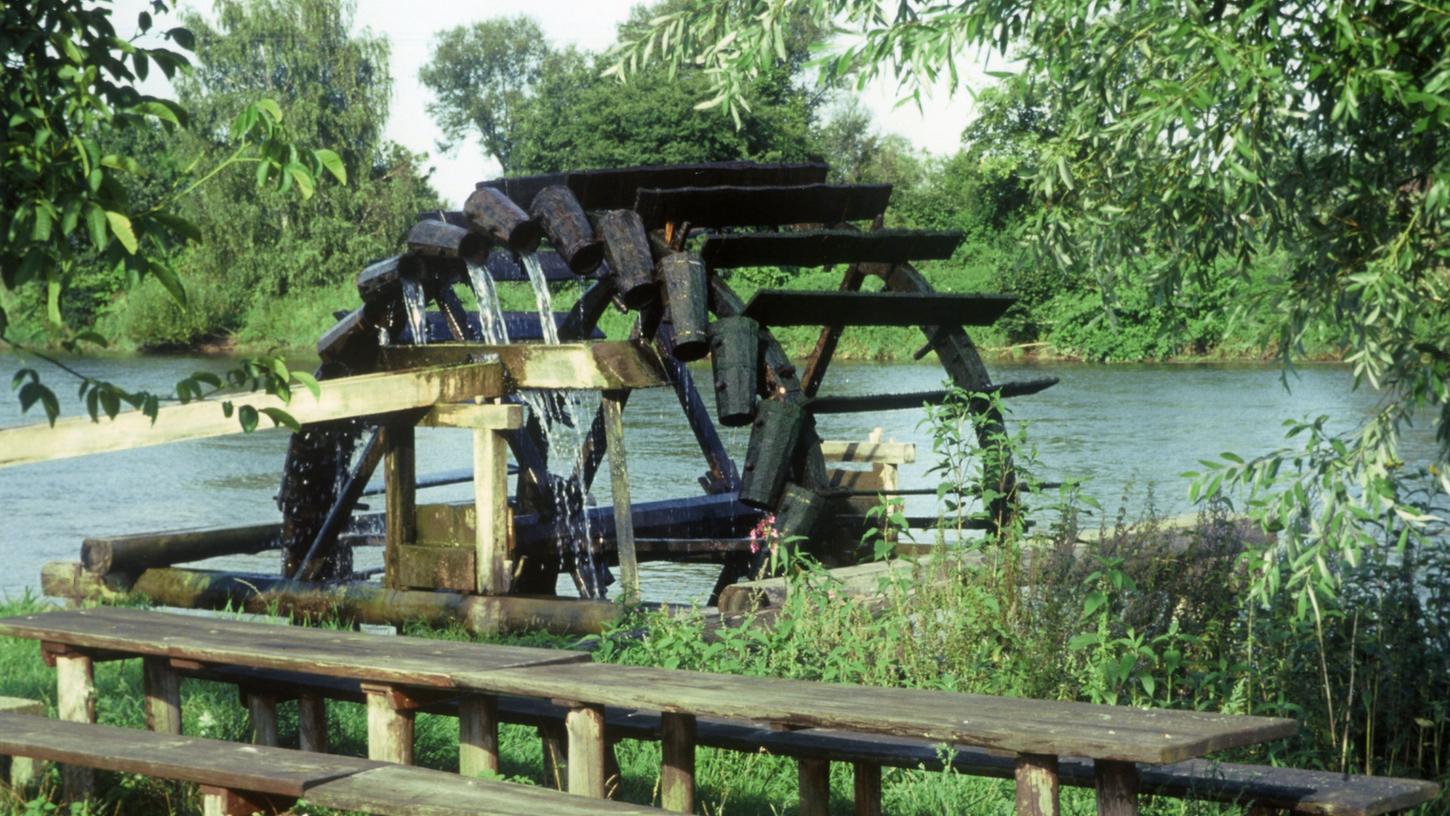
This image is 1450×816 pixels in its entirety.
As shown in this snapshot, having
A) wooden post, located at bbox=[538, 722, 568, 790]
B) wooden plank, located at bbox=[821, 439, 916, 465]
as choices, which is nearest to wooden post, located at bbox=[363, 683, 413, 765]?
wooden post, located at bbox=[538, 722, 568, 790]

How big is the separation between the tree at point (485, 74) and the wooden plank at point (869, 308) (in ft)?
243

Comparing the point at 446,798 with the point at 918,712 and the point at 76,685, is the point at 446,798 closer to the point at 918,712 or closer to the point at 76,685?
the point at 918,712

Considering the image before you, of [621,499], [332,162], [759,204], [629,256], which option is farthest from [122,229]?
[759,204]

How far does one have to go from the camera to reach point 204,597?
10.8 m

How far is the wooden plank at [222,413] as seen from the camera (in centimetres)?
752

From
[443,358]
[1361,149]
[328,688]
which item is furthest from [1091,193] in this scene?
[443,358]

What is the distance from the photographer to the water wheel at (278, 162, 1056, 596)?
10031 mm

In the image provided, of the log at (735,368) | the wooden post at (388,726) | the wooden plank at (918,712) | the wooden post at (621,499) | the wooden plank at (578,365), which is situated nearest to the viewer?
the wooden plank at (918,712)

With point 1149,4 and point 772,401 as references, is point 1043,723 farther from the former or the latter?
point 772,401

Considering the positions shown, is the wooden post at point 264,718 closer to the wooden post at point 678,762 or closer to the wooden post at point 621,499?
the wooden post at point 678,762

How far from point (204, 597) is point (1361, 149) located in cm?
785

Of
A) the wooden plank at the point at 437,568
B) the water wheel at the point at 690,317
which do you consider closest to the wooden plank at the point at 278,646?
the wooden plank at the point at 437,568

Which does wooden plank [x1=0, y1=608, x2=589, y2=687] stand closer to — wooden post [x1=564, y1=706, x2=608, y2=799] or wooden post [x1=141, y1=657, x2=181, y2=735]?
wooden post [x1=141, y1=657, x2=181, y2=735]

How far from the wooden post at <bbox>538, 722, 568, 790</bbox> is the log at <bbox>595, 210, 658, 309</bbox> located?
15.3 feet
